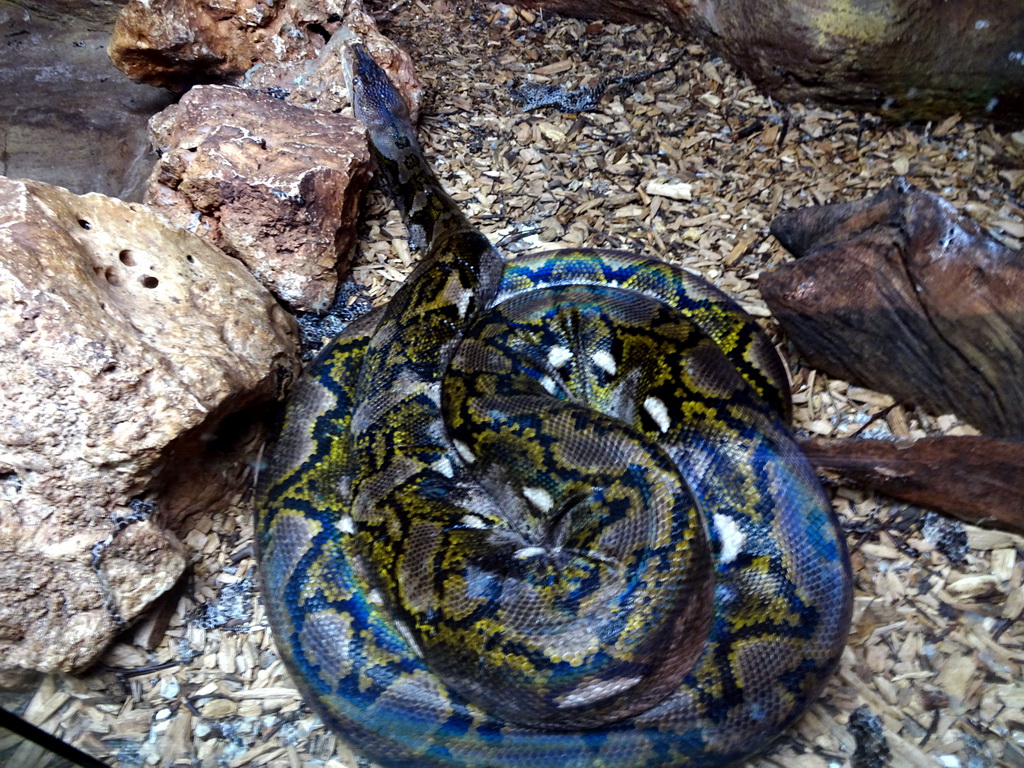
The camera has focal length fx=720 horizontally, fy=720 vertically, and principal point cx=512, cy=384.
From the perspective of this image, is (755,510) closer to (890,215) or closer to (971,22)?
(890,215)

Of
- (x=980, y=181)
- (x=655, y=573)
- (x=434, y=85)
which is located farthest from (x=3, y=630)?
(x=980, y=181)

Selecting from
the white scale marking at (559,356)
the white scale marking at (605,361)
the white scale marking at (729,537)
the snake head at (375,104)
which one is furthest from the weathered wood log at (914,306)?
the snake head at (375,104)

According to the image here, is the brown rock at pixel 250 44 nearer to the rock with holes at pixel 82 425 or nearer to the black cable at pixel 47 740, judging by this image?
the rock with holes at pixel 82 425

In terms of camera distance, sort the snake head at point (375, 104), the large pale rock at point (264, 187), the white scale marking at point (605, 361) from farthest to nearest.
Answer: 1. the snake head at point (375, 104)
2. the large pale rock at point (264, 187)
3. the white scale marking at point (605, 361)

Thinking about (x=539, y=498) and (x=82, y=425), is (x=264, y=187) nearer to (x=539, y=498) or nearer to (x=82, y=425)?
(x=82, y=425)

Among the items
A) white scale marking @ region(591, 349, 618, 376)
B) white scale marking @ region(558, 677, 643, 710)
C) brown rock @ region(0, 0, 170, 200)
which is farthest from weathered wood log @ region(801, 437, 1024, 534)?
brown rock @ region(0, 0, 170, 200)

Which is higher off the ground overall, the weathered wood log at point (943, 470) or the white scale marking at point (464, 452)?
the weathered wood log at point (943, 470)

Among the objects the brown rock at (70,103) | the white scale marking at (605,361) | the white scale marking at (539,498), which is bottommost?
the white scale marking at (539,498)

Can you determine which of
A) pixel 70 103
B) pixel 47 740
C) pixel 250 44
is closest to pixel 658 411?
pixel 47 740
